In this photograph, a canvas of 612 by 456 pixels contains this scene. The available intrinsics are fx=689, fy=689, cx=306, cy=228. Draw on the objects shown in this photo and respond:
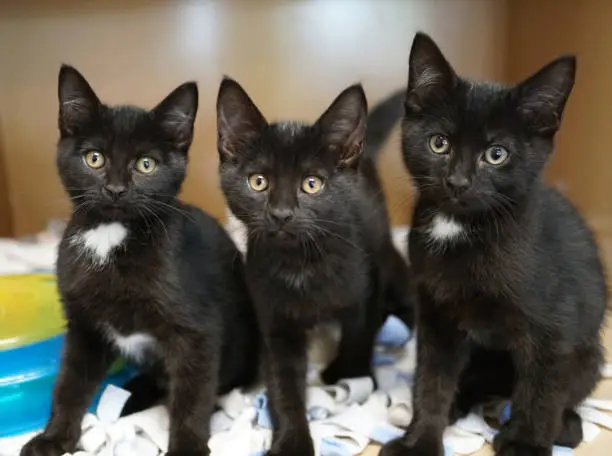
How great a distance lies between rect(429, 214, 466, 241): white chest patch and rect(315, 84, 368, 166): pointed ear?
215 mm

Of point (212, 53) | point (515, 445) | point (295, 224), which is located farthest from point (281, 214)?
point (212, 53)

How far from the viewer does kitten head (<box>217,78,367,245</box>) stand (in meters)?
1.23

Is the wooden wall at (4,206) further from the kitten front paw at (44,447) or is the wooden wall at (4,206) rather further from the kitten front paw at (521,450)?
the kitten front paw at (521,450)

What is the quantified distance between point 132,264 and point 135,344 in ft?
0.63

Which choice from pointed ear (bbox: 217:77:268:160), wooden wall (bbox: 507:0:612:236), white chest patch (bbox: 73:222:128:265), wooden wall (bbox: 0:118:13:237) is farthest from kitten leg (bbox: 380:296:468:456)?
wooden wall (bbox: 0:118:13:237)

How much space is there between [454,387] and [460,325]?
15 cm

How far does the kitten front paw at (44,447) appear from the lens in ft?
4.12

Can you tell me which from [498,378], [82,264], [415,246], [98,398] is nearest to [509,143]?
[415,246]

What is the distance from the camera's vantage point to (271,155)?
49.2 inches

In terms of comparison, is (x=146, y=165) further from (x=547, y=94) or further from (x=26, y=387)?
(x=547, y=94)

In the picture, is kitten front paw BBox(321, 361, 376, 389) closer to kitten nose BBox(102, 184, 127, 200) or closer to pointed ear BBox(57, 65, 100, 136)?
kitten nose BBox(102, 184, 127, 200)

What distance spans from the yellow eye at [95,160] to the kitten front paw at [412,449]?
726mm

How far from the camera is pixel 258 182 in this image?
1258 millimetres

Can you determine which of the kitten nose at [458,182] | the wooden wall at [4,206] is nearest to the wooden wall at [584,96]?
the kitten nose at [458,182]
